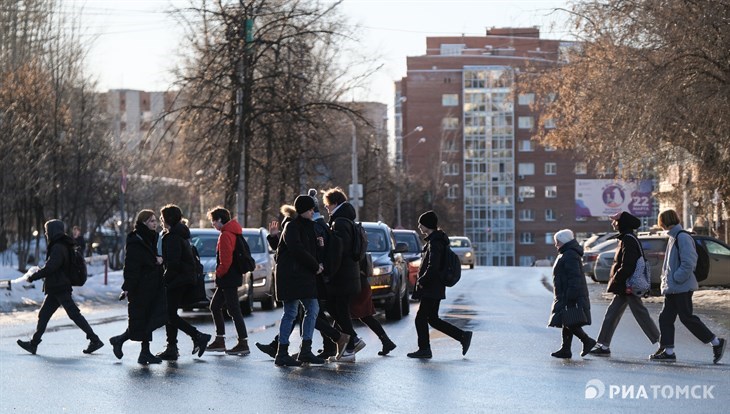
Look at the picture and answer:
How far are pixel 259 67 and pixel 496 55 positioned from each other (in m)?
103

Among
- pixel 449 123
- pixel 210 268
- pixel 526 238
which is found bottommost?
pixel 526 238

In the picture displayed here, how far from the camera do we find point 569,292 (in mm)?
15234

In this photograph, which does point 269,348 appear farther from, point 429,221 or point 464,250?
point 464,250

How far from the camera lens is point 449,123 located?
14500 cm

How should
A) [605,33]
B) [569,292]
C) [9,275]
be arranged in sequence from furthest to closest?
[9,275]
[605,33]
[569,292]

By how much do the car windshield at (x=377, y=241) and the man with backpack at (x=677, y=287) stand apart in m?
9.64

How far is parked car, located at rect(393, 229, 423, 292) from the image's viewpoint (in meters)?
29.2

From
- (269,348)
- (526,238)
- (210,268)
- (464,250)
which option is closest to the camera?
(269,348)

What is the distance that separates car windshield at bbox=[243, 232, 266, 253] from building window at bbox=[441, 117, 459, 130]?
117 metres

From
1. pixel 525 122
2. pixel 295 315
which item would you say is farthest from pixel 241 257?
pixel 525 122

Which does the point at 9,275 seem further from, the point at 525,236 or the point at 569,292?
the point at 525,236

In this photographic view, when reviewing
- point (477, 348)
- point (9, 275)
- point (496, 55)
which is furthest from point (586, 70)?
point (496, 55)

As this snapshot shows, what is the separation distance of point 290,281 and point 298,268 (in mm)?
156

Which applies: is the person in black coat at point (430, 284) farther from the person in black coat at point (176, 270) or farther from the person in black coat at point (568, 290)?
the person in black coat at point (176, 270)
